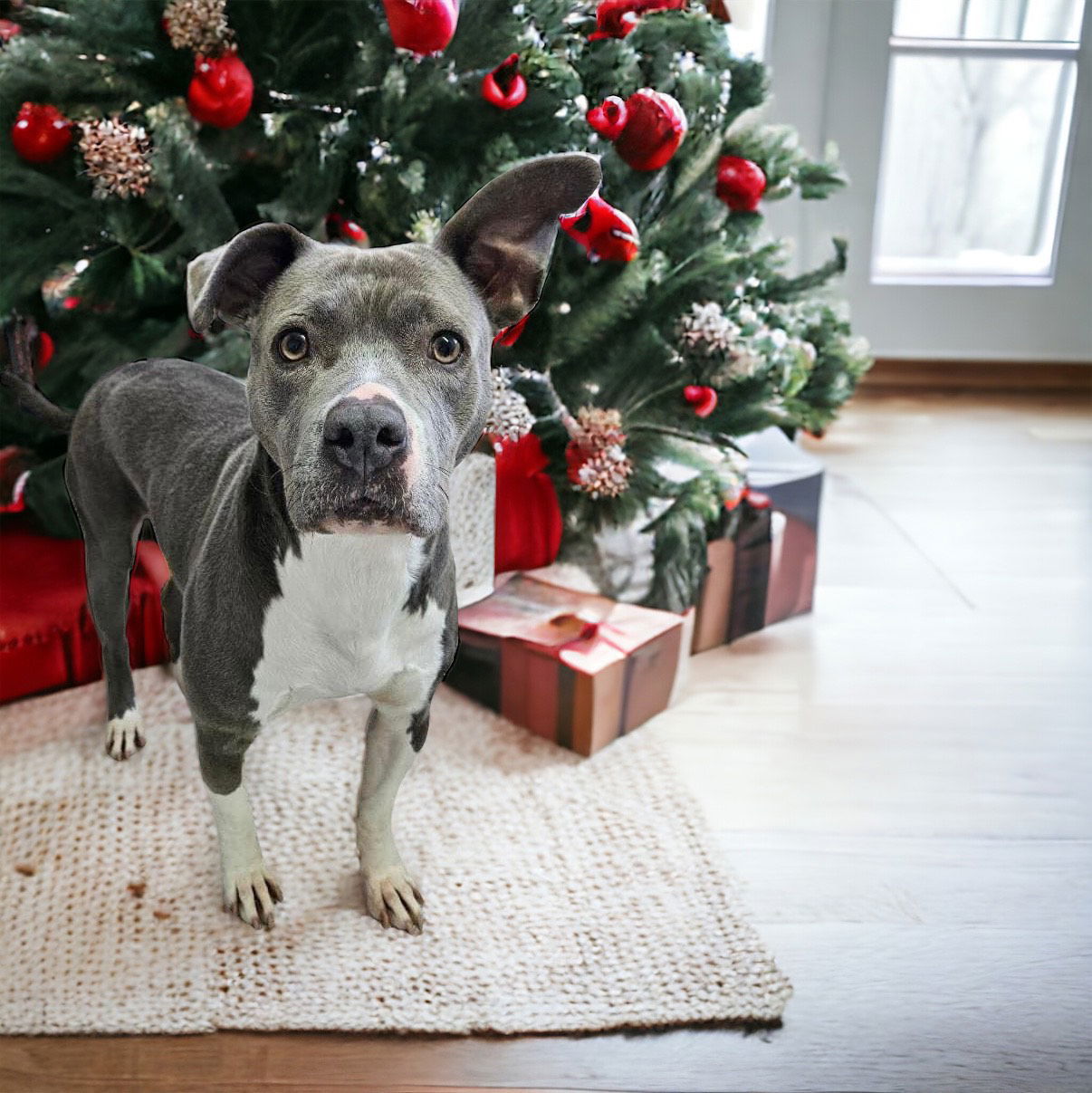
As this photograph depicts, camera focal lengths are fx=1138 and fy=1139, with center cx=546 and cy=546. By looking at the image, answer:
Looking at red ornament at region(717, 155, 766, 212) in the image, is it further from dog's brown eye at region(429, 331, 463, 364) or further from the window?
the window

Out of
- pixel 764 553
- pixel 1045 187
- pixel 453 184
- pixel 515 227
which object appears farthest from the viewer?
pixel 1045 187

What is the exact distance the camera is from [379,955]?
3.85 feet

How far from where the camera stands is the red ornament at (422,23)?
125 centimetres

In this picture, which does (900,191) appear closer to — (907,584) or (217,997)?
(907,584)

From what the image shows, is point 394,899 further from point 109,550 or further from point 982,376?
point 982,376

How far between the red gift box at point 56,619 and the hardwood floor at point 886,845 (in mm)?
634

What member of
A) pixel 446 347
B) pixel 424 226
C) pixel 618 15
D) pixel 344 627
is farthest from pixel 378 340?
pixel 618 15

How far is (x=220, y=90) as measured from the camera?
4.47ft

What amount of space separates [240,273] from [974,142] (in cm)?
255

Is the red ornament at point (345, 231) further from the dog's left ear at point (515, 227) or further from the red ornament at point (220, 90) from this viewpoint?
the dog's left ear at point (515, 227)

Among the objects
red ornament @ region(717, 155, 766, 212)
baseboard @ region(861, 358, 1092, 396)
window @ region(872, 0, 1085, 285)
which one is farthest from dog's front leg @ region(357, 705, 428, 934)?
baseboard @ region(861, 358, 1092, 396)

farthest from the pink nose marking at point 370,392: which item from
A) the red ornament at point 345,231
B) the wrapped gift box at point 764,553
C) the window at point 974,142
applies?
the window at point 974,142

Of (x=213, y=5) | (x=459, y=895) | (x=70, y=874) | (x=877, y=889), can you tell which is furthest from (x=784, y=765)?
(x=213, y=5)

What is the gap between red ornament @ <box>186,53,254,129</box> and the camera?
4.46ft
